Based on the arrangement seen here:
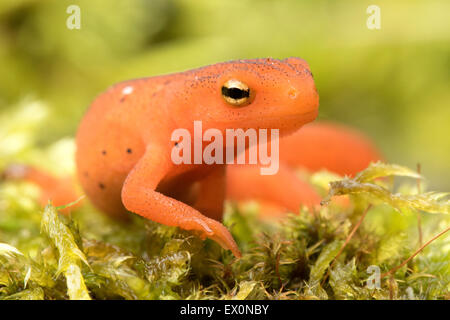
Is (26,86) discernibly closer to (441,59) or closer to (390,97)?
(390,97)

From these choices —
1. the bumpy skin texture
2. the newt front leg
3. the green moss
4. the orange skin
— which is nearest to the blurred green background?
the orange skin

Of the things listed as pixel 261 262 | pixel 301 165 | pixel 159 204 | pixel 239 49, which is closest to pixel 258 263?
pixel 261 262

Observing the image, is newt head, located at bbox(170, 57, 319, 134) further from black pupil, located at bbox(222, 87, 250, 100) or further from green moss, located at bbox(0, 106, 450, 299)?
green moss, located at bbox(0, 106, 450, 299)

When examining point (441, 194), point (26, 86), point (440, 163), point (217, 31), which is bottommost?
point (440, 163)

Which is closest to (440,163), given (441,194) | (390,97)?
(390,97)

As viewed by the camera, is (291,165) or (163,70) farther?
(163,70)

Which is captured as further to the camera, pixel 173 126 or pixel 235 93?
pixel 173 126

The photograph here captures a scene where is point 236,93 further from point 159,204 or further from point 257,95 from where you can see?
point 159,204
